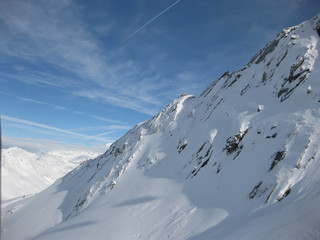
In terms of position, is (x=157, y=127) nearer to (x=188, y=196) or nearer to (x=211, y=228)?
(x=188, y=196)

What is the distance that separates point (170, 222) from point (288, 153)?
10.9 meters

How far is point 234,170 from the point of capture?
1891 centimetres

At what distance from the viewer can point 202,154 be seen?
2520cm

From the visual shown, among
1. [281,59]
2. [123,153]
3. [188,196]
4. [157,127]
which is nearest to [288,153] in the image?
[188,196]

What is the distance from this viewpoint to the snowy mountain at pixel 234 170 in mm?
12265

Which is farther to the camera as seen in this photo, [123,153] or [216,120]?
[123,153]

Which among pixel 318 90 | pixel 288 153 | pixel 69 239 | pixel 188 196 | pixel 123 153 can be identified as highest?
pixel 123 153

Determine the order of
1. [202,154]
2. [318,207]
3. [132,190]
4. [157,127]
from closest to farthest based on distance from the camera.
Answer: [318,207] → [202,154] → [132,190] → [157,127]

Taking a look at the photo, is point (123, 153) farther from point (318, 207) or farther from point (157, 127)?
point (318, 207)

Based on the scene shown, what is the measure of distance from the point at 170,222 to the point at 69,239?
1274cm

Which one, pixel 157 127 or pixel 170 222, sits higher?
pixel 157 127

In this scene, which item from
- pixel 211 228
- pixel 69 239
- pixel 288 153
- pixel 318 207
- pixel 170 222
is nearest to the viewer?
pixel 318 207

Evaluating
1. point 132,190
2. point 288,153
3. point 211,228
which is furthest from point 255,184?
point 132,190

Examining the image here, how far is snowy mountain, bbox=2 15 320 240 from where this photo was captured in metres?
12.3
